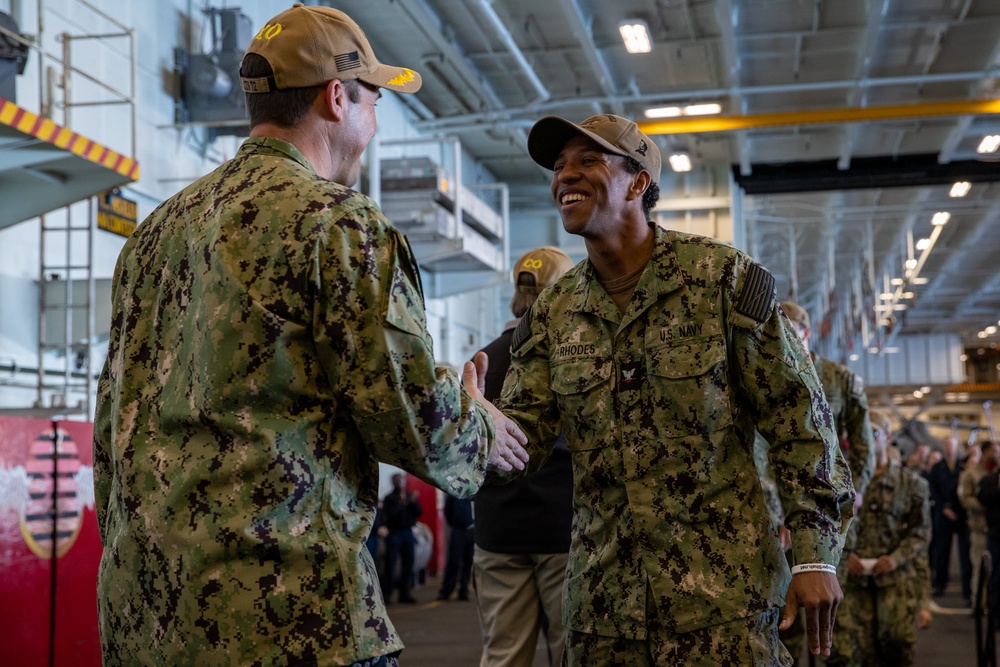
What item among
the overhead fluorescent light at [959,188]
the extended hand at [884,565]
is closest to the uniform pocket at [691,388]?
the extended hand at [884,565]

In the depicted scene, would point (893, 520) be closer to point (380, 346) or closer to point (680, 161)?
point (380, 346)

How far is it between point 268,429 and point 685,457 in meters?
1.19

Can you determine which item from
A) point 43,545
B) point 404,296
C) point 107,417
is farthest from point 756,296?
point 43,545

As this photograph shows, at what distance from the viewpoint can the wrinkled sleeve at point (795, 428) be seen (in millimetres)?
2627

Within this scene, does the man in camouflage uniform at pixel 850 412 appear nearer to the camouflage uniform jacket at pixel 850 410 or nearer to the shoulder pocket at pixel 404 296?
the camouflage uniform jacket at pixel 850 410

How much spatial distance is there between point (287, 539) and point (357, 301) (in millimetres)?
410

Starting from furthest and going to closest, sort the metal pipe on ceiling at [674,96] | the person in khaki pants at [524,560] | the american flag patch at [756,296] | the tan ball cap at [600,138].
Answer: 1. the metal pipe on ceiling at [674,96]
2. the person in khaki pants at [524,560]
3. the tan ball cap at [600,138]
4. the american flag patch at [756,296]

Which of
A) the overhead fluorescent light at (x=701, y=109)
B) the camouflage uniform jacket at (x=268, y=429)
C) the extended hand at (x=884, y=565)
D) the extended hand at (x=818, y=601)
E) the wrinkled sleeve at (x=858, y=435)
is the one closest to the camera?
the camouflage uniform jacket at (x=268, y=429)

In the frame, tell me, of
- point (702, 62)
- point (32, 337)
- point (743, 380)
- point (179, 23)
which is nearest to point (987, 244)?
point (702, 62)

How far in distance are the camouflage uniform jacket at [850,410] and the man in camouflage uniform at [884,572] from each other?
0.58m

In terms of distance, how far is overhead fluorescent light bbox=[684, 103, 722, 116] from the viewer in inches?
592

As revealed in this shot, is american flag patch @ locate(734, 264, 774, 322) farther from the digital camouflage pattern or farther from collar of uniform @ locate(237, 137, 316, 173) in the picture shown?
the digital camouflage pattern

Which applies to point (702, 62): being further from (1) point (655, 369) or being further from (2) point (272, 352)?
(2) point (272, 352)

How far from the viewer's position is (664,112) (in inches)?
590
